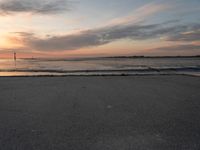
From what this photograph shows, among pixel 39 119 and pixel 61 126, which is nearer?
pixel 61 126

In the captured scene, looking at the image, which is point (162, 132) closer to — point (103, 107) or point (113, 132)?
point (113, 132)

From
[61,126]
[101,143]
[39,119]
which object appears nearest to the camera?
[101,143]

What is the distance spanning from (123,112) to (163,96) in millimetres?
3135

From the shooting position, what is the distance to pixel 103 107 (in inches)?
298

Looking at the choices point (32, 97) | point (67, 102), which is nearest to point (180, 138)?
point (67, 102)

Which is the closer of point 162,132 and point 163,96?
point 162,132

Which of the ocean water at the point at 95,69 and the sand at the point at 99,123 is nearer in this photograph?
the sand at the point at 99,123

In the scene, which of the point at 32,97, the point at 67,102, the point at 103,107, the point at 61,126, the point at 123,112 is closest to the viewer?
the point at 61,126

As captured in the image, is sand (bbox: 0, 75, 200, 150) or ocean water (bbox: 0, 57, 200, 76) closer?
sand (bbox: 0, 75, 200, 150)

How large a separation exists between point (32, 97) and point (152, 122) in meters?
4.84

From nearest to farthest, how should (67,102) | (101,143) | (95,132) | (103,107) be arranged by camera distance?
(101,143) → (95,132) → (103,107) → (67,102)

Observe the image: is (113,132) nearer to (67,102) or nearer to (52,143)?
(52,143)

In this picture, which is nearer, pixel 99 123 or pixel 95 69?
pixel 99 123

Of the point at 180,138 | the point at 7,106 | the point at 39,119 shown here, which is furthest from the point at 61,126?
the point at 7,106
